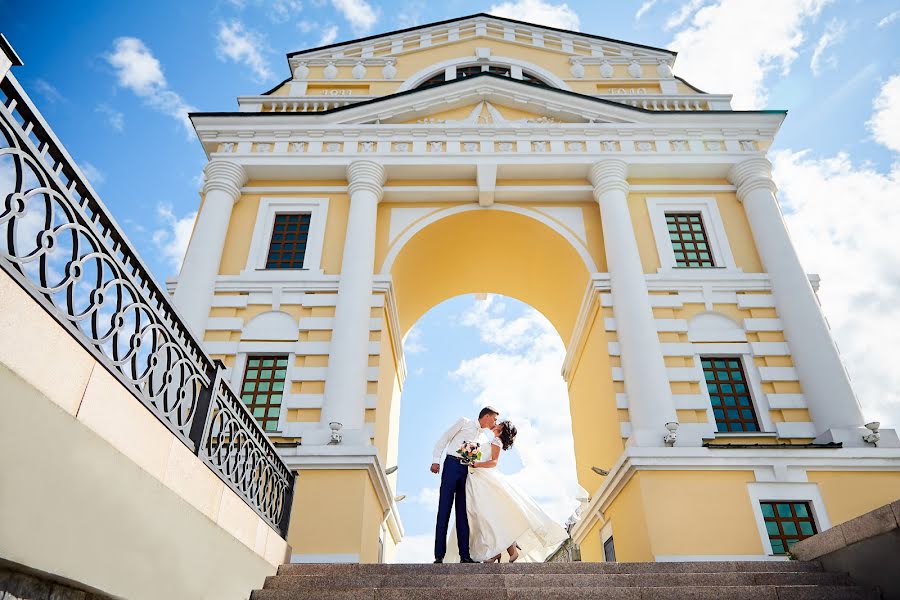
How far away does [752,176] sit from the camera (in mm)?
15930

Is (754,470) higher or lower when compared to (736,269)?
lower

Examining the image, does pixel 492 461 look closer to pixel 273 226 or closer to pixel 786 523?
pixel 786 523

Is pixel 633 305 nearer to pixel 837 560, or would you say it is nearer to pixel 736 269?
pixel 736 269

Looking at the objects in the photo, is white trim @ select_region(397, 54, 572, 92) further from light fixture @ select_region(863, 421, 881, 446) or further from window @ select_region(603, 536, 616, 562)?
window @ select_region(603, 536, 616, 562)

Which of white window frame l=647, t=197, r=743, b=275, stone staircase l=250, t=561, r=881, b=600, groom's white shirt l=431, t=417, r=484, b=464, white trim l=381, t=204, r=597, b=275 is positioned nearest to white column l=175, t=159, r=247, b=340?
white trim l=381, t=204, r=597, b=275

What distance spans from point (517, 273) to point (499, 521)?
10.6m

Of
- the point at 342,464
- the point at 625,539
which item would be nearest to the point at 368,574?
the point at 342,464

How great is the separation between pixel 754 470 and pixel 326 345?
28.3 ft

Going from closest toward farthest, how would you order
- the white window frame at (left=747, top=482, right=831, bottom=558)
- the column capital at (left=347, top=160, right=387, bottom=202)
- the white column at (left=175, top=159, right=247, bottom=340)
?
the white window frame at (left=747, top=482, right=831, bottom=558) → the white column at (left=175, top=159, right=247, bottom=340) → the column capital at (left=347, top=160, right=387, bottom=202)

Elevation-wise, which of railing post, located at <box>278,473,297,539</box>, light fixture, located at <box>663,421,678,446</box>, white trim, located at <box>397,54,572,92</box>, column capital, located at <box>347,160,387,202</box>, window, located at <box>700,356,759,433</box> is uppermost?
white trim, located at <box>397,54,572,92</box>

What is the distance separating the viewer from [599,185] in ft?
52.1

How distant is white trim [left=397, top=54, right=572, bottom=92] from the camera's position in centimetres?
1991

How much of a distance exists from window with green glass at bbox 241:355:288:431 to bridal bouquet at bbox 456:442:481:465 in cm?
535

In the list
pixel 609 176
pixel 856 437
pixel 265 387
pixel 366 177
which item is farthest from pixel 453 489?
pixel 609 176
